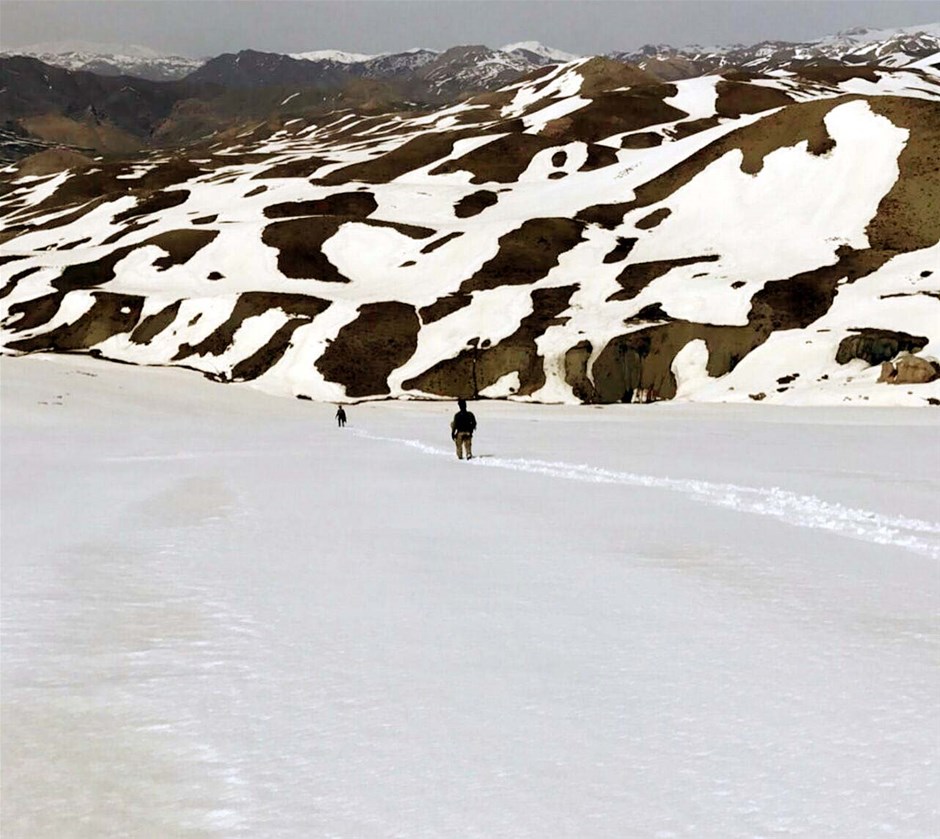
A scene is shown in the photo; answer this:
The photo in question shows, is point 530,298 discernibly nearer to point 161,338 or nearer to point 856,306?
point 856,306

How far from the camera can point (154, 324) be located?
87562mm

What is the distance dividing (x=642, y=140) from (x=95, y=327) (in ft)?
253

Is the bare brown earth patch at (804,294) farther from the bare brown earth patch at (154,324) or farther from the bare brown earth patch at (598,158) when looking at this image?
the bare brown earth patch at (598,158)

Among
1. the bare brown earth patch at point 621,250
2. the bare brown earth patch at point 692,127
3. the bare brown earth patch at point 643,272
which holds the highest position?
the bare brown earth patch at point 692,127

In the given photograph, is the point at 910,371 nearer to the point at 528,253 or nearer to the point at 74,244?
the point at 528,253

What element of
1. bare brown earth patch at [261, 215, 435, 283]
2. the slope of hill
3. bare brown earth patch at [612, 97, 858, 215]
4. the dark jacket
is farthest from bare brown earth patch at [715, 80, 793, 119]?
the dark jacket

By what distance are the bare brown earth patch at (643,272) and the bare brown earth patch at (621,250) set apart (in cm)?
371

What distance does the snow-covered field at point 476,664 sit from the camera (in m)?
4.67

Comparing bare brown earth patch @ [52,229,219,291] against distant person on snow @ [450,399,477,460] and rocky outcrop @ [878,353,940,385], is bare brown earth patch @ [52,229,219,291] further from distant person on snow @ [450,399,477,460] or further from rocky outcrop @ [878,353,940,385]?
distant person on snow @ [450,399,477,460]

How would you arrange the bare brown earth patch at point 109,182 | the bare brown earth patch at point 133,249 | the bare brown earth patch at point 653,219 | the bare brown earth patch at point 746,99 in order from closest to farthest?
the bare brown earth patch at point 653,219
the bare brown earth patch at point 133,249
the bare brown earth patch at point 746,99
the bare brown earth patch at point 109,182

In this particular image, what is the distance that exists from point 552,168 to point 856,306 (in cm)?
6879

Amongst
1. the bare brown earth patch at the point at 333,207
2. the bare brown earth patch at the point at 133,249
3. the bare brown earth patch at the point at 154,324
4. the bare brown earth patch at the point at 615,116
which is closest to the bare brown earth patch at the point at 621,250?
the bare brown earth patch at the point at 333,207

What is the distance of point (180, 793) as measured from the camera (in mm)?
4902

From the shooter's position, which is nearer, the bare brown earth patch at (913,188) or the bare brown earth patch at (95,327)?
the bare brown earth patch at (913,188)
